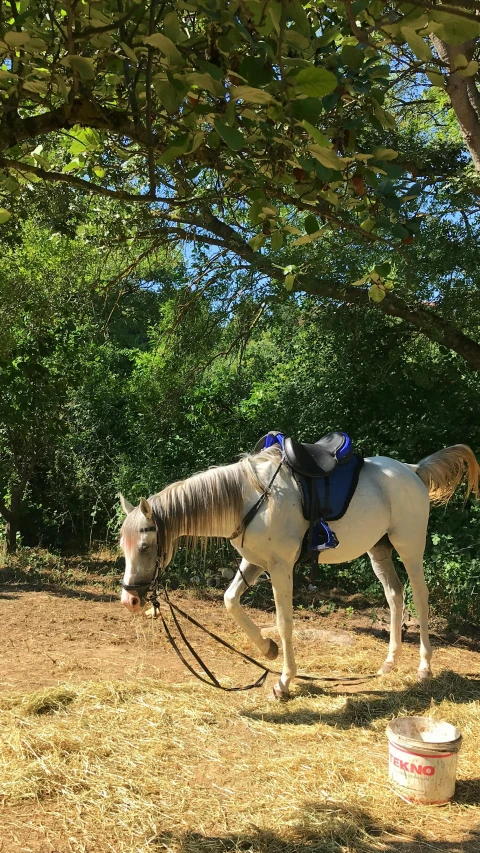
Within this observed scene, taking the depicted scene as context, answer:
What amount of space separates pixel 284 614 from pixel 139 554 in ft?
3.19

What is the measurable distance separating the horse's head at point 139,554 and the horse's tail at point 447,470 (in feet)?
6.54

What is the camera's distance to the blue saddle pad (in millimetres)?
3895

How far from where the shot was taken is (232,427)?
300 inches

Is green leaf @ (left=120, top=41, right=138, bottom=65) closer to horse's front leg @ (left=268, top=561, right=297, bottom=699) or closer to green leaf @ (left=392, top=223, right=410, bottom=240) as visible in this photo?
green leaf @ (left=392, top=223, right=410, bottom=240)

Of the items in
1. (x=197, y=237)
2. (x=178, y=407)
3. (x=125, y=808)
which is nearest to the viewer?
(x=125, y=808)

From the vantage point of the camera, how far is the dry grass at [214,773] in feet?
7.93

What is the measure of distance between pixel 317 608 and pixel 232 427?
232 centimetres

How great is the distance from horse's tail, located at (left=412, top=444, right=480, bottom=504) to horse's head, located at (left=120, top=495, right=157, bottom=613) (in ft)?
6.54

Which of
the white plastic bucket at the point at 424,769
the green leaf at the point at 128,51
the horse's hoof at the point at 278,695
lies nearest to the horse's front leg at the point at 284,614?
the horse's hoof at the point at 278,695

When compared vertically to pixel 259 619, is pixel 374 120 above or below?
above

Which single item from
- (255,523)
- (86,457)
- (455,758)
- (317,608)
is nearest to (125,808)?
(455,758)

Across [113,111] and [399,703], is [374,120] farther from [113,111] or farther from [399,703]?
[399,703]

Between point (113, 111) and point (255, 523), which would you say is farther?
point (255, 523)

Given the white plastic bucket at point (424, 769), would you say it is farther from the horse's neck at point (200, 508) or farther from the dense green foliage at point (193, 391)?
the dense green foliage at point (193, 391)
